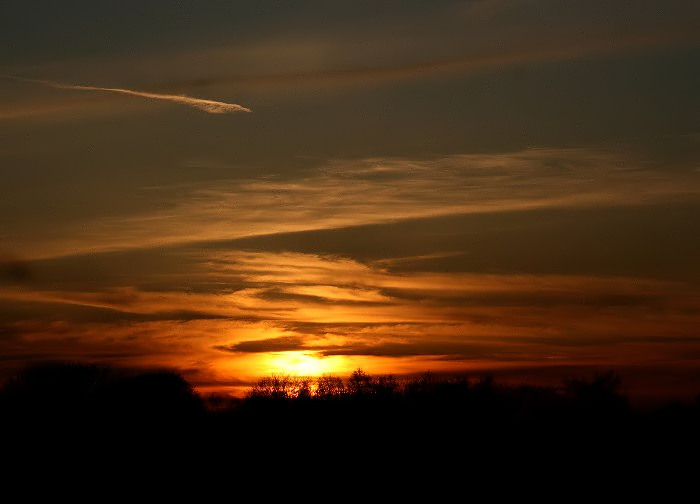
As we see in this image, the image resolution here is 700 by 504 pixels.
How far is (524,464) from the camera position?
221 feet

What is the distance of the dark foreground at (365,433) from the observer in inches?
2697

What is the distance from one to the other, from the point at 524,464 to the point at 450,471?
3.59 m

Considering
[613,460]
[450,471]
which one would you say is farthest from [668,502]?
[450,471]

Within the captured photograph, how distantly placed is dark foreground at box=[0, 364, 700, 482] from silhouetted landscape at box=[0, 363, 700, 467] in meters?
0.09

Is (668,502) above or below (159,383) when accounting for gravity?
below

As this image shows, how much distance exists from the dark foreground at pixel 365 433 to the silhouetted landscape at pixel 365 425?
9 centimetres

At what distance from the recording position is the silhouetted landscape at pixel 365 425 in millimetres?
69625

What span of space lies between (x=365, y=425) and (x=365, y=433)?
127 cm

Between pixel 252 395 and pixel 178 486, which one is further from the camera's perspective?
pixel 252 395

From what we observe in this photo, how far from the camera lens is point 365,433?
73.0 m

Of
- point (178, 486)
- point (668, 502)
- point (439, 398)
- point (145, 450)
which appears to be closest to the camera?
point (668, 502)

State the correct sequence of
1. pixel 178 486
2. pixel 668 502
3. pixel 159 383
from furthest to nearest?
1. pixel 159 383
2. pixel 178 486
3. pixel 668 502

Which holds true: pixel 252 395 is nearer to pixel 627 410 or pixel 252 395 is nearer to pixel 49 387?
pixel 49 387

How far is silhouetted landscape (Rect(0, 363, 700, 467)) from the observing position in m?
Result: 69.6
